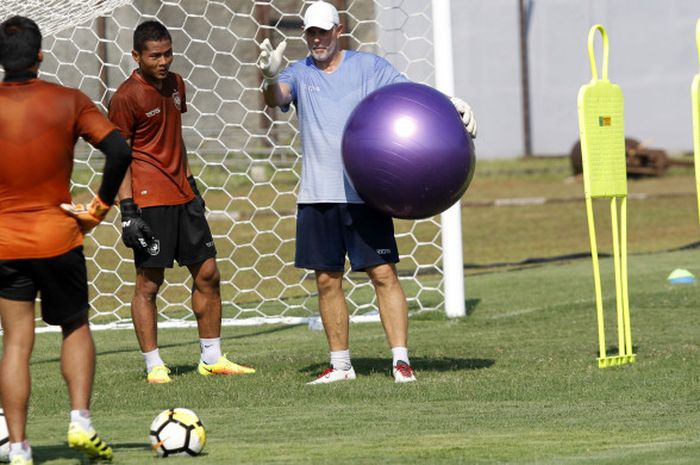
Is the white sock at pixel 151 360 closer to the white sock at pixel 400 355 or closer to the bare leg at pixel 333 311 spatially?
the bare leg at pixel 333 311

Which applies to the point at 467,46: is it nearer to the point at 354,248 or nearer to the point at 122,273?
the point at 122,273

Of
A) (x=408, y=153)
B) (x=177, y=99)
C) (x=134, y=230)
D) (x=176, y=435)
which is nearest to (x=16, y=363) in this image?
(x=176, y=435)

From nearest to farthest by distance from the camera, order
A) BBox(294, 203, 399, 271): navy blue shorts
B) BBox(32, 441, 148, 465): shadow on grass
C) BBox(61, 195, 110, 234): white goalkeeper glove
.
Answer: BBox(61, 195, 110, 234): white goalkeeper glove < BBox(32, 441, 148, 465): shadow on grass < BBox(294, 203, 399, 271): navy blue shorts

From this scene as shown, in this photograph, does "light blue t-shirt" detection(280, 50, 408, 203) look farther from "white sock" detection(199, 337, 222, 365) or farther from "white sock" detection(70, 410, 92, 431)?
"white sock" detection(70, 410, 92, 431)

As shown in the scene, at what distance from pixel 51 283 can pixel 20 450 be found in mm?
680

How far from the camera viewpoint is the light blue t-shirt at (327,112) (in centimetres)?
814

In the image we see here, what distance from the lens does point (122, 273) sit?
15203 mm

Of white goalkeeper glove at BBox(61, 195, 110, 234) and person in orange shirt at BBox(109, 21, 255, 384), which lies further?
person in orange shirt at BBox(109, 21, 255, 384)

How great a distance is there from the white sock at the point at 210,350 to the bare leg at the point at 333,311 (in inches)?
37.9

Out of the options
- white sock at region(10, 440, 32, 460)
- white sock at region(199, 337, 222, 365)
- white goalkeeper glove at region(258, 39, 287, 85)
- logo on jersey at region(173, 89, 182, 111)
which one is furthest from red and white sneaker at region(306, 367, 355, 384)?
white sock at region(10, 440, 32, 460)

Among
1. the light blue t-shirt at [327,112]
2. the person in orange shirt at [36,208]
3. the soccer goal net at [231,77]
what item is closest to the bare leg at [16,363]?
the person in orange shirt at [36,208]

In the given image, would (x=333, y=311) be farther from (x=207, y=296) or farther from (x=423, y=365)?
(x=207, y=296)

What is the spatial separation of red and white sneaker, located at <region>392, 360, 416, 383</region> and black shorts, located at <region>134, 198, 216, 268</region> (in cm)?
151

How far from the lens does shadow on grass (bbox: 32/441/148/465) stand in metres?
5.96
